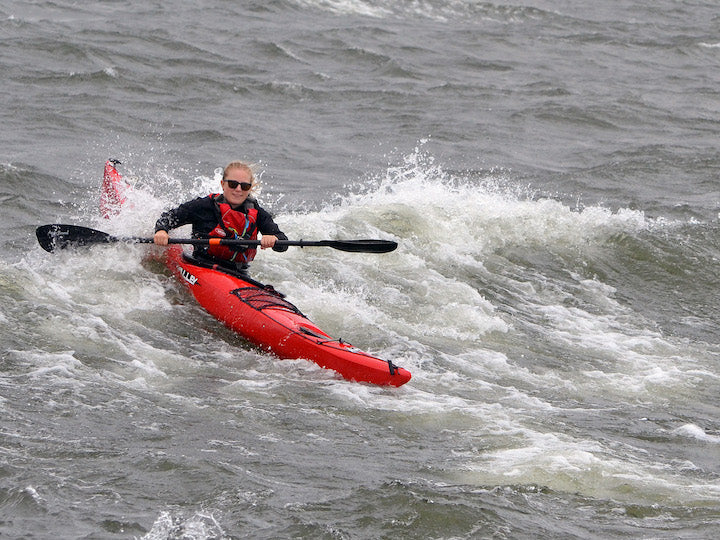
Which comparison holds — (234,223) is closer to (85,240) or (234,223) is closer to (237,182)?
(237,182)

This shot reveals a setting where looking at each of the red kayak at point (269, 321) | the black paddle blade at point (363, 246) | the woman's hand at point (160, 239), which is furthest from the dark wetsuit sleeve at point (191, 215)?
the black paddle blade at point (363, 246)

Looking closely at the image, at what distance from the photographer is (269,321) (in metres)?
7.21

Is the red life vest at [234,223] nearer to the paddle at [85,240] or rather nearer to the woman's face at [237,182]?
the woman's face at [237,182]

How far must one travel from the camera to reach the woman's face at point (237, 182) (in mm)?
7422

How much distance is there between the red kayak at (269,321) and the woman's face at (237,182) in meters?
0.60

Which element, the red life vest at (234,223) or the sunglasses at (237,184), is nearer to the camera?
the sunglasses at (237,184)

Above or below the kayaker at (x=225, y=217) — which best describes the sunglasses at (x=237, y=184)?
above

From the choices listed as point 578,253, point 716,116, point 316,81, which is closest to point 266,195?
point 578,253

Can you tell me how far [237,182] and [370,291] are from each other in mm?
1672

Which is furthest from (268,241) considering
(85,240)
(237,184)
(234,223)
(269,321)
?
(85,240)

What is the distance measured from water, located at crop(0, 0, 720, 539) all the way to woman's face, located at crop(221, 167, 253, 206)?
91 centimetres

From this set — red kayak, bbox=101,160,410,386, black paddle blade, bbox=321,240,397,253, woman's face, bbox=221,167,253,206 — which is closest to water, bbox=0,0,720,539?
red kayak, bbox=101,160,410,386

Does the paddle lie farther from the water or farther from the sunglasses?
the sunglasses

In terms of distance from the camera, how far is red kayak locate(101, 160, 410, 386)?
22.0ft
